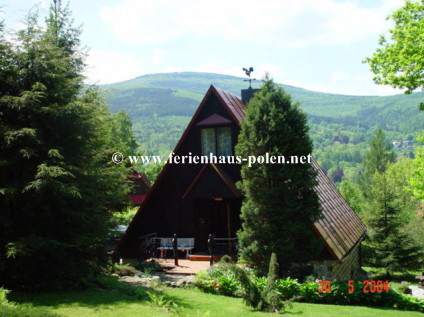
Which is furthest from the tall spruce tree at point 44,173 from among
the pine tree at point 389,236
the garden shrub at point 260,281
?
the pine tree at point 389,236

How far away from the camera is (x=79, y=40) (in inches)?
725

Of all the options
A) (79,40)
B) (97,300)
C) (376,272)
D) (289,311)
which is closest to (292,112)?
(289,311)

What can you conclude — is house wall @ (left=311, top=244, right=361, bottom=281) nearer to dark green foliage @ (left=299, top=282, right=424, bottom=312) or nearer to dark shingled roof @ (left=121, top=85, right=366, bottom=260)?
dark shingled roof @ (left=121, top=85, right=366, bottom=260)

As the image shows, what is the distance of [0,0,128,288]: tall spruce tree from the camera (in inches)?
421

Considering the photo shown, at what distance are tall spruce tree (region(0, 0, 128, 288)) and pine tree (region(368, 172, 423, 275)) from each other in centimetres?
Result: 1555

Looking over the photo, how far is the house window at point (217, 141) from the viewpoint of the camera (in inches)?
710

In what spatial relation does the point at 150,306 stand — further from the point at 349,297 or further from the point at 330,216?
the point at 330,216

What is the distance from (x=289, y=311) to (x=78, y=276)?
587cm

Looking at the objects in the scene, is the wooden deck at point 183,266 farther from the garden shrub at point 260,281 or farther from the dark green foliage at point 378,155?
the dark green foliage at point 378,155

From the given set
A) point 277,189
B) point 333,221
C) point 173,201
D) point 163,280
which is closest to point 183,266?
point 163,280

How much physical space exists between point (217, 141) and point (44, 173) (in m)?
9.09

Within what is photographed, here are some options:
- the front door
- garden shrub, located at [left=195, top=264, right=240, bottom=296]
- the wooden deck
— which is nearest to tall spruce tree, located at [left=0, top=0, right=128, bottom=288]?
garden shrub, located at [left=195, top=264, right=240, bottom=296]

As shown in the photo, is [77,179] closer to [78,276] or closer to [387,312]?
[78,276]

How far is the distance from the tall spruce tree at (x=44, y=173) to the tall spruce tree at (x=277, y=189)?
486cm
